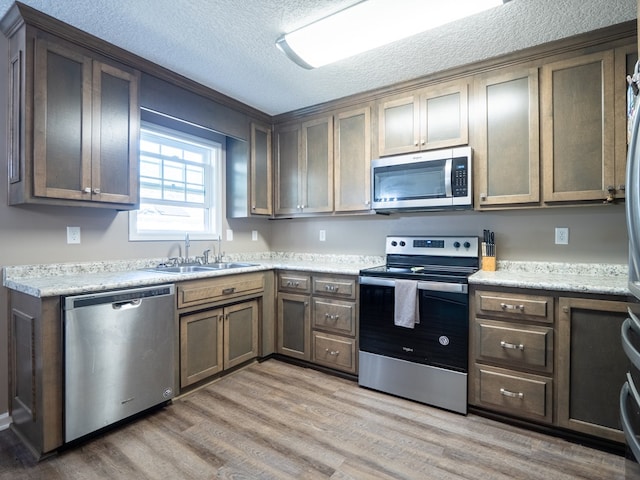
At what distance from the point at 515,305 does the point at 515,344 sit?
0.24m

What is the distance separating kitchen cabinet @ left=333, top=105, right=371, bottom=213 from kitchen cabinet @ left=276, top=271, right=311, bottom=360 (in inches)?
30.5

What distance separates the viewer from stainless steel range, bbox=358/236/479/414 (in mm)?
2188

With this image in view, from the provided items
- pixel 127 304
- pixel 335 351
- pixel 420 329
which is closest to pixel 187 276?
pixel 127 304

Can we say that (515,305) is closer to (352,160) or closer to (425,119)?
(425,119)

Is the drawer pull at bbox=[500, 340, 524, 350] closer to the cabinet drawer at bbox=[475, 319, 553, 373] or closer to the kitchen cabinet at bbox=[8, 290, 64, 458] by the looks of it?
the cabinet drawer at bbox=[475, 319, 553, 373]

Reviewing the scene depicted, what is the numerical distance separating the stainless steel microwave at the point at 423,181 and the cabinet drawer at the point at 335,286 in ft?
2.26

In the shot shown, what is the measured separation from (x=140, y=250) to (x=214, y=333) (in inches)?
35.0

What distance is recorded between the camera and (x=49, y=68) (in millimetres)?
1951

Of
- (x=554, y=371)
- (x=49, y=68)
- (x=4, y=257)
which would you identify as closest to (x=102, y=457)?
(x=4, y=257)

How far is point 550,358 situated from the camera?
6.34 feet

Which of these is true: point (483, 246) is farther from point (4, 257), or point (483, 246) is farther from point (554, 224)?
point (4, 257)

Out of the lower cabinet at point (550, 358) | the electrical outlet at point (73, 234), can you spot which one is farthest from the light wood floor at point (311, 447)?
the electrical outlet at point (73, 234)

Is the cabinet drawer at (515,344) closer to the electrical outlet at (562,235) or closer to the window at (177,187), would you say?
the electrical outlet at (562,235)

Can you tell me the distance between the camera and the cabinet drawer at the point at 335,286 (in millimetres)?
2662
